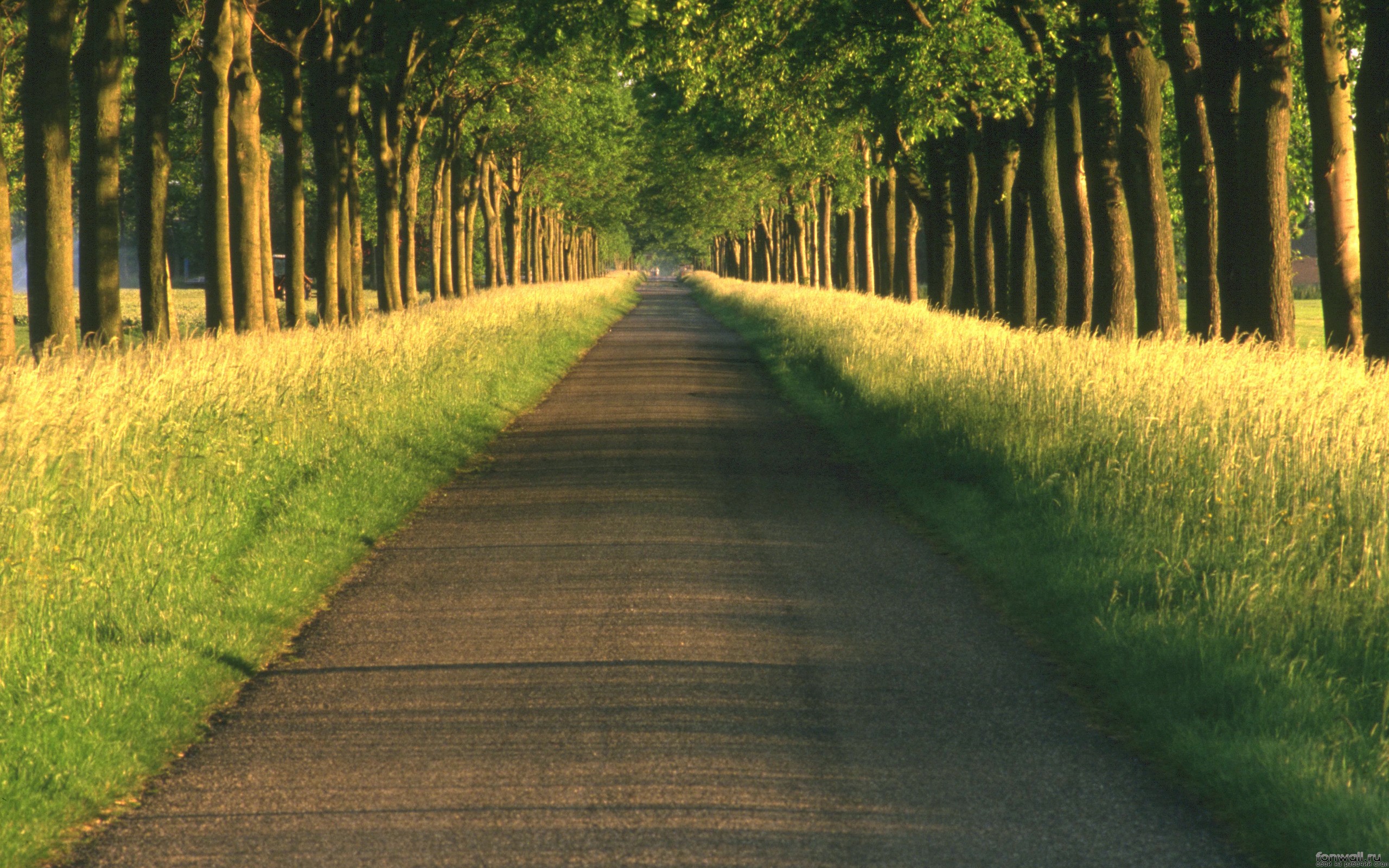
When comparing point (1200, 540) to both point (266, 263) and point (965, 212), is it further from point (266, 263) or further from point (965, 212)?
point (965, 212)

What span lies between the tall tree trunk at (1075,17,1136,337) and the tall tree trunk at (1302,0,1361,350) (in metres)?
4.05

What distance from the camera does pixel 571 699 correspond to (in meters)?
6.18

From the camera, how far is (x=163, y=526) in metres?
8.56

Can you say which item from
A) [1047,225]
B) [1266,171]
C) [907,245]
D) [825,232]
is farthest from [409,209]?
[825,232]

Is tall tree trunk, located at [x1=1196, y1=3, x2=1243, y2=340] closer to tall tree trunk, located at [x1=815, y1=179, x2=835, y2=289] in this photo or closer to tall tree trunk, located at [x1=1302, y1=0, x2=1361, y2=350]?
tall tree trunk, located at [x1=1302, y1=0, x2=1361, y2=350]

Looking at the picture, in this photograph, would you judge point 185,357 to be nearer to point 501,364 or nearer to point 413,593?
point 413,593

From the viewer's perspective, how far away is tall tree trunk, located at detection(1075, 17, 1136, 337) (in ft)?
64.9

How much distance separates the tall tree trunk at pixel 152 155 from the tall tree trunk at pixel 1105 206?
13.1 meters

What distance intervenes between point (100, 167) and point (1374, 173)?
14801mm

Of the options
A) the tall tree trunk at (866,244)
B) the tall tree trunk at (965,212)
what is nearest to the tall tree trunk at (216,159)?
the tall tree trunk at (965,212)

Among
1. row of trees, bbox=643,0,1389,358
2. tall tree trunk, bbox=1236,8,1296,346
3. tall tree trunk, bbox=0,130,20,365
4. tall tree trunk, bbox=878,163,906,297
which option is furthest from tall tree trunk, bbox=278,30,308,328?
tall tree trunk, bbox=878,163,906,297

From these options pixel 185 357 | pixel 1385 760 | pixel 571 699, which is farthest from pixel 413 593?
pixel 185 357

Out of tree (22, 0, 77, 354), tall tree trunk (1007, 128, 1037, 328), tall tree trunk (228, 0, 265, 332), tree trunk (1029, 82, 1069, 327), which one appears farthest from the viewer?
tall tree trunk (1007, 128, 1037, 328)

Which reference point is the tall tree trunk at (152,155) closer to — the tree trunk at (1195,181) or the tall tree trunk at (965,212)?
the tree trunk at (1195,181)
